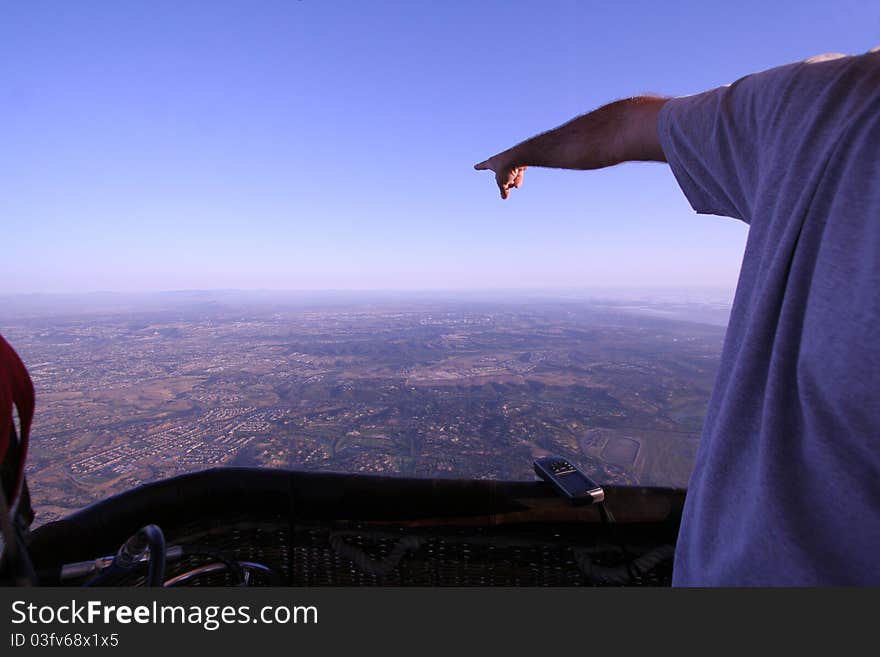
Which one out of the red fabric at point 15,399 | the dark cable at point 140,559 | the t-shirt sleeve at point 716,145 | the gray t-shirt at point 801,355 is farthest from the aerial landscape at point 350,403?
the t-shirt sleeve at point 716,145

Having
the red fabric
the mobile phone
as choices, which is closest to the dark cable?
the red fabric

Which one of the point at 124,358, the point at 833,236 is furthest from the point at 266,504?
the point at 124,358

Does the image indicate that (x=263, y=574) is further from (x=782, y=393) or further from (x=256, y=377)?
(x=256, y=377)

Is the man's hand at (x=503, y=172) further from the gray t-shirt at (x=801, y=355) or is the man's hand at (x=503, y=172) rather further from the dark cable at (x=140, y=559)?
the dark cable at (x=140, y=559)

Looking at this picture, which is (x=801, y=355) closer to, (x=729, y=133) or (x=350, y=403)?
(x=729, y=133)

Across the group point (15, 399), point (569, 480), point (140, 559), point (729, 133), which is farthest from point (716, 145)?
point (140, 559)

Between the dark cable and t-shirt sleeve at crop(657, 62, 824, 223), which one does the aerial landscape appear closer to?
the dark cable
